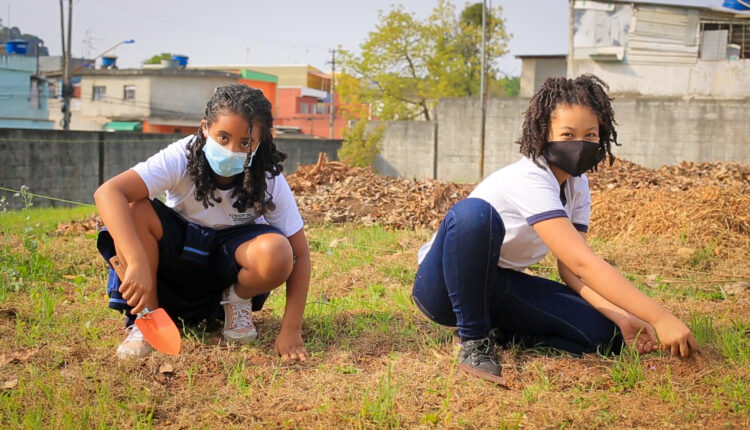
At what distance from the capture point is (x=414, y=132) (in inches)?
1004

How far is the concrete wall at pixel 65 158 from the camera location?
15.2 metres

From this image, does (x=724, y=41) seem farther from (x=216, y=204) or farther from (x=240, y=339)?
(x=240, y=339)

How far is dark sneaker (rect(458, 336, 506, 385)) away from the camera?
8.86 ft

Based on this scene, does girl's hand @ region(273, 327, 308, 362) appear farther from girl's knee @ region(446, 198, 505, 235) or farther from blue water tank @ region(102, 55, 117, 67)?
blue water tank @ region(102, 55, 117, 67)

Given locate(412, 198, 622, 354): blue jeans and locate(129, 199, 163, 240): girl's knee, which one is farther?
locate(129, 199, 163, 240): girl's knee

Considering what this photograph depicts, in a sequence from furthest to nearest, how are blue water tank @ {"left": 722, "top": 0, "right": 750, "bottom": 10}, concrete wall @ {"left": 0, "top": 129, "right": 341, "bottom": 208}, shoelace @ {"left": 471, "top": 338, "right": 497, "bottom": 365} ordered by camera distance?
blue water tank @ {"left": 722, "top": 0, "right": 750, "bottom": 10} → concrete wall @ {"left": 0, "top": 129, "right": 341, "bottom": 208} → shoelace @ {"left": 471, "top": 338, "right": 497, "bottom": 365}

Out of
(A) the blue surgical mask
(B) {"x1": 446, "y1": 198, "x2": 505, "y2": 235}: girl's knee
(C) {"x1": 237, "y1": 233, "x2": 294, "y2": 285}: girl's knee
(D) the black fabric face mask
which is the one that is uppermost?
(D) the black fabric face mask

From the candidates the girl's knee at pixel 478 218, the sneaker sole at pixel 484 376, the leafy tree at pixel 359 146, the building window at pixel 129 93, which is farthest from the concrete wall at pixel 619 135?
the building window at pixel 129 93

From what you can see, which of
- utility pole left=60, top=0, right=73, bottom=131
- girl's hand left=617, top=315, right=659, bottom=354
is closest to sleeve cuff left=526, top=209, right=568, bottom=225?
girl's hand left=617, top=315, right=659, bottom=354

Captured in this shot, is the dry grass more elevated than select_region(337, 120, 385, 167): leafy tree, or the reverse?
select_region(337, 120, 385, 167): leafy tree

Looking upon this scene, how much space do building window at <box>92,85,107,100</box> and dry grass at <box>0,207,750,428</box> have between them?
133ft

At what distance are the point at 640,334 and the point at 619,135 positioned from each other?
20299 mm

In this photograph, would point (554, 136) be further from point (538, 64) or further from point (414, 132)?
point (538, 64)

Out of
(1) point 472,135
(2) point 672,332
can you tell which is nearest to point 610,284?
(2) point 672,332
